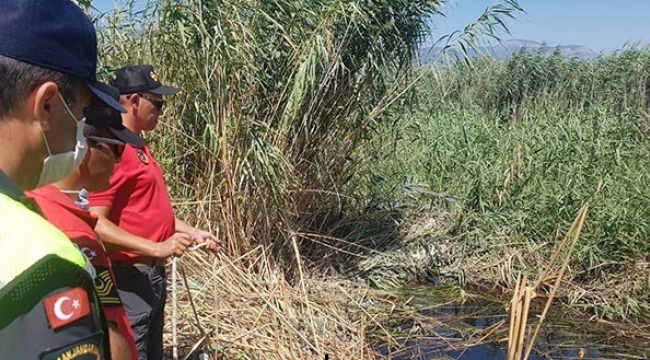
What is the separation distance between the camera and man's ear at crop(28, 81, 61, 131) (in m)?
0.79

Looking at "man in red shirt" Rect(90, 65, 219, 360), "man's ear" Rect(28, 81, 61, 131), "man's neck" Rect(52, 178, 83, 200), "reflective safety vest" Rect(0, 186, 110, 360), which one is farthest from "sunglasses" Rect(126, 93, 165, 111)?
"reflective safety vest" Rect(0, 186, 110, 360)

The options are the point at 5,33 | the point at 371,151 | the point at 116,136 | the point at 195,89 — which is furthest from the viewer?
the point at 371,151

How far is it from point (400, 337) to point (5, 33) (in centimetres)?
431

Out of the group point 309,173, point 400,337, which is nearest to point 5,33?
point 400,337

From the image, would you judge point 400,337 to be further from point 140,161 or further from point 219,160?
point 140,161

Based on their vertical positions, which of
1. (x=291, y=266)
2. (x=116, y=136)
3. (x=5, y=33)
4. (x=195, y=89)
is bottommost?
(x=291, y=266)

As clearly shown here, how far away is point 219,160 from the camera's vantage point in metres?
4.57

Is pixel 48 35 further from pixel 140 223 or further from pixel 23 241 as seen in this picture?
pixel 140 223

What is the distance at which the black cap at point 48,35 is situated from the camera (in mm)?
785

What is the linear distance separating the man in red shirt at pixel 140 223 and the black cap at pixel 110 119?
0.46 meters

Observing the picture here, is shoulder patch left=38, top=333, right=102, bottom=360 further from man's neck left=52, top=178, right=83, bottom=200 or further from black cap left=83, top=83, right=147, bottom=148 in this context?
man's neck left=52, top=178, right=83, bottom=200

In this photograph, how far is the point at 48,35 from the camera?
31.7 inches

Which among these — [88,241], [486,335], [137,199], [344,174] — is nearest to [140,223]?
→ [137,199]

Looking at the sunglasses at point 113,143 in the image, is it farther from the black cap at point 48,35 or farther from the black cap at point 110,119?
the black cap at point 48,35
